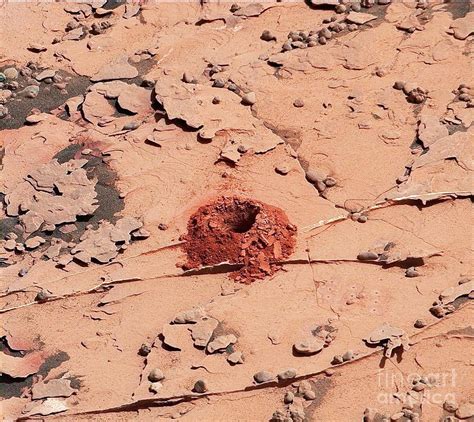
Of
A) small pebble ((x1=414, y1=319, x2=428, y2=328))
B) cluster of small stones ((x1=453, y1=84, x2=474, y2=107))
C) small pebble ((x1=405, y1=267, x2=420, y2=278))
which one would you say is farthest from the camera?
cluster of small stones ((x1=453, y1=84, x2=474, y2=107))

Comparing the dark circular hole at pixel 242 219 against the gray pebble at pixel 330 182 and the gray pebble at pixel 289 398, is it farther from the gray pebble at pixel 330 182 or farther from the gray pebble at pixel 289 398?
the gray pebble at pixel 289 398

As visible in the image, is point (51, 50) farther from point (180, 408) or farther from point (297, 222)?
point (180, 408)

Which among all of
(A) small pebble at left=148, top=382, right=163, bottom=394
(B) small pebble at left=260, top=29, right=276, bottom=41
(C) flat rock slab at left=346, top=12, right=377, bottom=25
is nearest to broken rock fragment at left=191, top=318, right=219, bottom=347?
(A) small pebble at left=148, top=382, right=163, bottom=394

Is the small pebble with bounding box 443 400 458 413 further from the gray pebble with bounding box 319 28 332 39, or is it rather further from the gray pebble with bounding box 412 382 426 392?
the gray pebble with bounding box 319 28 332 39

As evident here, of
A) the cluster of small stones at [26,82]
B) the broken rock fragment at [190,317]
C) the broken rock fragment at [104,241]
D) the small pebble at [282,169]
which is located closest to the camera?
the broken rock fragment at [190,317]

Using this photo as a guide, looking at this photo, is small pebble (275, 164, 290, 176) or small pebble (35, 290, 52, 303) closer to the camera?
small pebble (35, 290, 52, 303)

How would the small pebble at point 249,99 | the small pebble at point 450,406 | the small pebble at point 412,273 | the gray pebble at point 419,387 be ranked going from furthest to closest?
the small pebble at point 249,99 → the small pebble at point 412,273 → the gray pebble at point 419,387 → the small pebble at point 450,406

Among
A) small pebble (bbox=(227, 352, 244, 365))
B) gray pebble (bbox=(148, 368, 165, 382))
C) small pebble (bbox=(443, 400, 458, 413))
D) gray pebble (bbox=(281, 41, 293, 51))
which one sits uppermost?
gray pebble (bbox=(281, 41, 293, 51))

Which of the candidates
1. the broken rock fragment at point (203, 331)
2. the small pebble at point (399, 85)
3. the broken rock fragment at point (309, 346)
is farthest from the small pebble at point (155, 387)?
the small pebble at point (399, 85)
